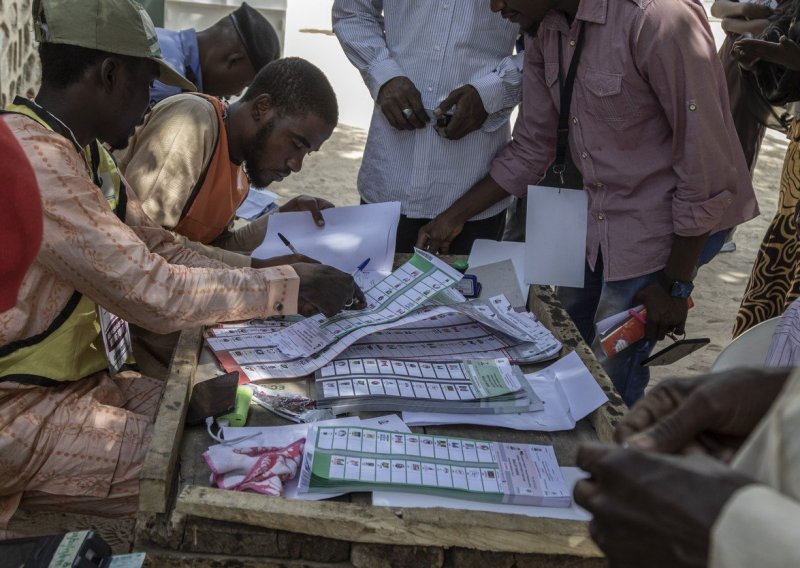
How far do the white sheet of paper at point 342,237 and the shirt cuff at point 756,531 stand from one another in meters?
1.85

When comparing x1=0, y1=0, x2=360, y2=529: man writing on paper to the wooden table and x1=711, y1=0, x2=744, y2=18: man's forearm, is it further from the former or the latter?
x1=711, y1=0, x2=744, y2=18: man's forearm

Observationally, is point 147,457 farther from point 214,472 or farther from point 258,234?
point 258,234

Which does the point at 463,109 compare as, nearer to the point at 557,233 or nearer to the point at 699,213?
the point at 557,233

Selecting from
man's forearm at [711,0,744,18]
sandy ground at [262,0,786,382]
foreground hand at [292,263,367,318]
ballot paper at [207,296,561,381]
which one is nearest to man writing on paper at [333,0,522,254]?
ballot paper at [207,296,561,381]

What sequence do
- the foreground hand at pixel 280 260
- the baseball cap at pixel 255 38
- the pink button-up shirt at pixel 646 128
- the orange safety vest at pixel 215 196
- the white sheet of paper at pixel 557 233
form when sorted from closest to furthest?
the pink button-up shirt at pixel 646 128 < the foreground hand at pixel 280 260 < the white sheet of paper at pixel 557 233 < the orange safety vest at pixel 215 196 < the baseball cap at pixel 255 38

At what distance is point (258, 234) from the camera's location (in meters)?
3.09

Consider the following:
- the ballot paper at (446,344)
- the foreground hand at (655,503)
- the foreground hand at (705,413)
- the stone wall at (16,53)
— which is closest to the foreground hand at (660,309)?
the ballot paper at (446,344)

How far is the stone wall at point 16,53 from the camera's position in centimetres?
417

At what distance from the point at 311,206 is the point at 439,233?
467mm

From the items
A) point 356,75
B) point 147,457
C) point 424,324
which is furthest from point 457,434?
point 356,75

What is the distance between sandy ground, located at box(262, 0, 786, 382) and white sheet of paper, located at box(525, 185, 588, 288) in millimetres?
1761

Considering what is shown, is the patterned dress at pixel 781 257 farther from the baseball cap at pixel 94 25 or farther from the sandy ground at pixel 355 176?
the baseball cap at pixel 94 25

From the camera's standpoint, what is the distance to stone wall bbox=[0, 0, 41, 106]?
4.17 meters

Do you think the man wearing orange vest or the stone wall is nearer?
the man wearing orange vest
